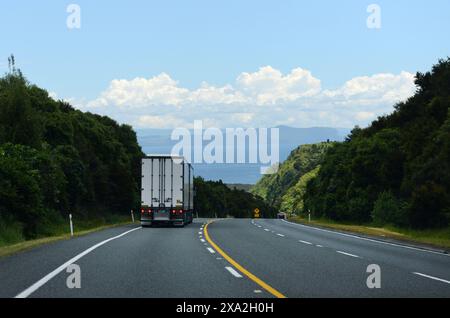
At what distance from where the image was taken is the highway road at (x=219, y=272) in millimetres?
10266

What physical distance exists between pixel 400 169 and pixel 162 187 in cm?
2409

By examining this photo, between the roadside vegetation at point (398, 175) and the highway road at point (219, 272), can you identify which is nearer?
the highway road at point (219, 272)

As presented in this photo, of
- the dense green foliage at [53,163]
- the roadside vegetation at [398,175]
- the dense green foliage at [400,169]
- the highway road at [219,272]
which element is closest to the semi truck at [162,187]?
the dense green foliage at [53,163]

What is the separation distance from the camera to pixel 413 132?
157ft

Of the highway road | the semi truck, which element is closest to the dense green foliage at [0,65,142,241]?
the semi truck

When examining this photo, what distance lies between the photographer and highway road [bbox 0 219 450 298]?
33.7 feet

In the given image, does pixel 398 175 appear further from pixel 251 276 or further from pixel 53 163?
pixel 251 276

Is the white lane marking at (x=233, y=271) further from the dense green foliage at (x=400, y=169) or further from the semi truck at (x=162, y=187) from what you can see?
the dense green foliage at (x=400, y=169)

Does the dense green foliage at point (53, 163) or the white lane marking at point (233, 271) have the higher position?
the dense green foliage at point (53, 163)

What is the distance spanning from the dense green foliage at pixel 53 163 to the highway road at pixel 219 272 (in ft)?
36.0

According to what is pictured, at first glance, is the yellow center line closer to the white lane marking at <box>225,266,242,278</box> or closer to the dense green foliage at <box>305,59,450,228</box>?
the white lane marking at <box>225,266,242,278</box>

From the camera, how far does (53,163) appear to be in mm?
40375
